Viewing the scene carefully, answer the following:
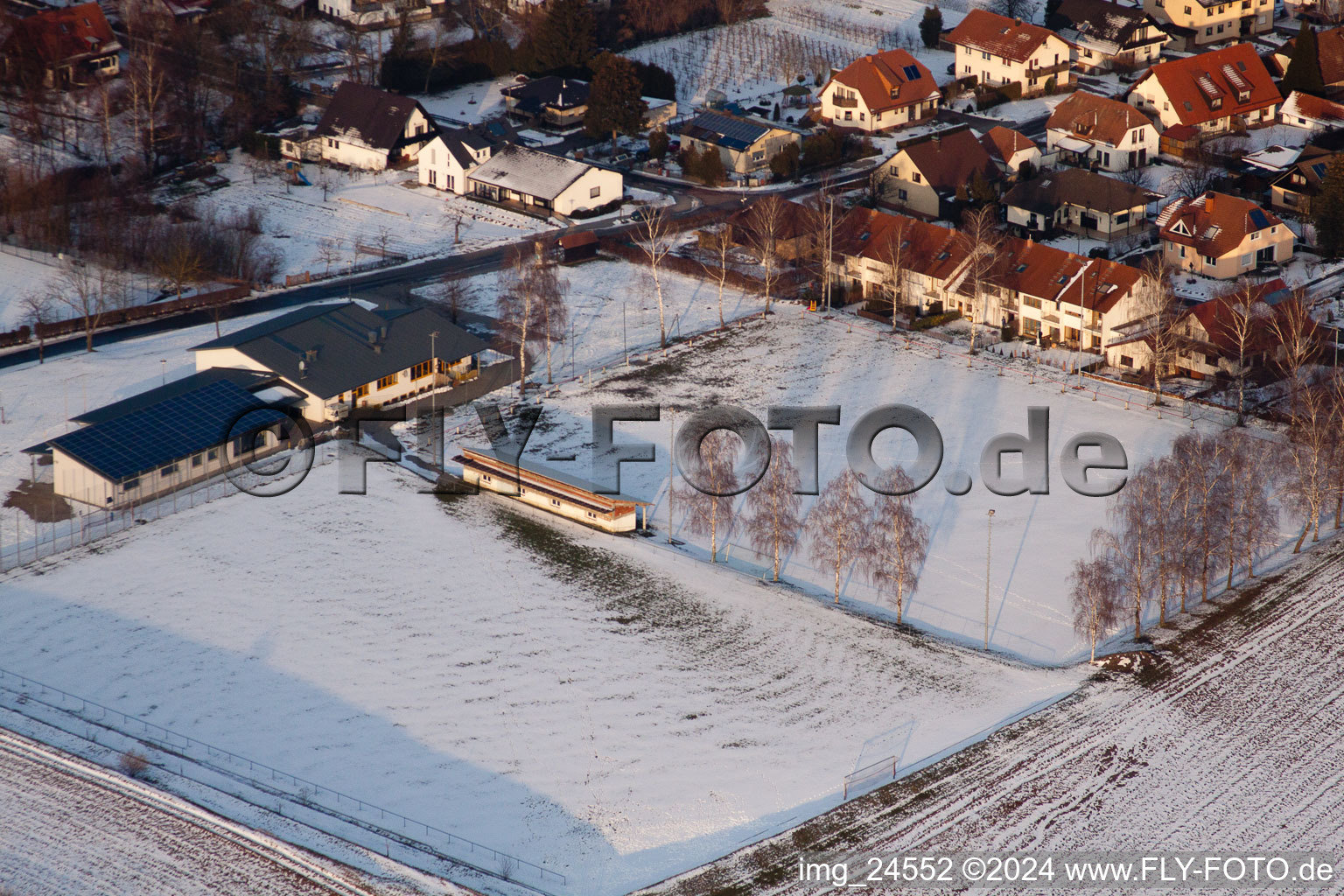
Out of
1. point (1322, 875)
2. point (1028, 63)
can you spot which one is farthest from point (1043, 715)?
point (1028, 63)

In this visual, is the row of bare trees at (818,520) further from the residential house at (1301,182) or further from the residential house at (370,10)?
the residential house at (370,10)

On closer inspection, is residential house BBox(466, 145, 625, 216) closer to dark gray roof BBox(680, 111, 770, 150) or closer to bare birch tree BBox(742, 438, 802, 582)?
dark gray roof BBox(680, 111, 770, 150)

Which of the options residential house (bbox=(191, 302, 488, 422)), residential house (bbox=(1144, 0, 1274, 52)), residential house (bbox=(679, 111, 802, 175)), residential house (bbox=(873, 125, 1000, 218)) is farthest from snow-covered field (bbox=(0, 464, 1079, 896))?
residential house (bbox=(1144, 0, 1274, 52))

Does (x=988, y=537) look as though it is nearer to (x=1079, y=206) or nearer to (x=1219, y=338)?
(x=1219, y=338)

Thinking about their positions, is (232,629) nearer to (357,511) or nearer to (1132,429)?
(357,511)

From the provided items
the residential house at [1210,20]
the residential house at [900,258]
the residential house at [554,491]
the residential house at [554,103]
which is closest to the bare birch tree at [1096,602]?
the residential house at [554,491]
